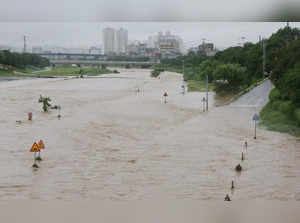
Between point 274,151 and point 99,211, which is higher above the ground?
point 99,211

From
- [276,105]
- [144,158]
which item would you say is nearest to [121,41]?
[276,105]

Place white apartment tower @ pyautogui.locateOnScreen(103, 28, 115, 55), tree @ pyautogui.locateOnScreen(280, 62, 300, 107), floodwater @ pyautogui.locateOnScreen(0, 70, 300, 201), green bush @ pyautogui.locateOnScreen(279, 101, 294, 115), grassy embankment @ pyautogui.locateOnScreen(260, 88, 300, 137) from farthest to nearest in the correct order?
1. white apartment tower @ pyautogui.locateOnScreen(103, 28, 115, 55)
2. green bush @ pyautogui.locateOnScreen(279, 101, 294, 115)
3. grassy embankment @ pyautogui.locateOnScreen(260, 88, 300, 137)
4. tree @ pyautogui.locateOnScreen(280, 62, 300, 107)
5. floodwater @ pyautogui.locateOnScreen(0, 70, 300, 201)

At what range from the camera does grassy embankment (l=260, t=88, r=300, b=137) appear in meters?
6.76

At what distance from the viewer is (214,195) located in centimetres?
329

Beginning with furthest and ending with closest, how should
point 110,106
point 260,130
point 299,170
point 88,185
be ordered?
point 110,106, point 260,130, point 299,170, point 88,185

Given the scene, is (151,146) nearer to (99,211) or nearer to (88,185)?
(88,185)

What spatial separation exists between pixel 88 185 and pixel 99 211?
95.2 inches

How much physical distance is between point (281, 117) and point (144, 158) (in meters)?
3.81

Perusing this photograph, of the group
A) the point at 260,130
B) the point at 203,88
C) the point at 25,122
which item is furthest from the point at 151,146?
the point at 203,88

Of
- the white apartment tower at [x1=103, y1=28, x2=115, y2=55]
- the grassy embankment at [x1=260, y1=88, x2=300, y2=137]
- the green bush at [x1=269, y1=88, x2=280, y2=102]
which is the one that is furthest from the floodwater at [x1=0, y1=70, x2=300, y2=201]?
the white apartment tower at [x1=103, y1=28, x2=115, y2=55]

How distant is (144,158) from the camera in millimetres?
4777

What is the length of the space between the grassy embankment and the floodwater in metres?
0.37

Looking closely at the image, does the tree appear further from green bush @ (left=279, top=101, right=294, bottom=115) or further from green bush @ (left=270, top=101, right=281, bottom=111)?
green bush @ (left=270, top=101, right=281, bottom=111)

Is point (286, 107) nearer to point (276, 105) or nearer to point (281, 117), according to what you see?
point (281, 117)
